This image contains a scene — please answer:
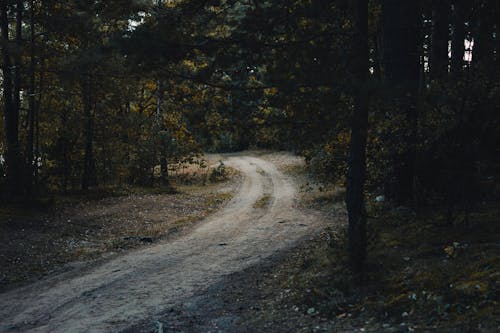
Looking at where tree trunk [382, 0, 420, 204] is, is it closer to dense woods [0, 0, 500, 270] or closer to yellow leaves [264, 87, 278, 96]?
dense woods [0, 0, 500, 270]

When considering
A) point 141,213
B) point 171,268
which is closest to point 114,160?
point 141,213

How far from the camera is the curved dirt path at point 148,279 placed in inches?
321

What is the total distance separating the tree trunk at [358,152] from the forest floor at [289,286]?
0.50m

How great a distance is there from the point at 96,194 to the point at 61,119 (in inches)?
176

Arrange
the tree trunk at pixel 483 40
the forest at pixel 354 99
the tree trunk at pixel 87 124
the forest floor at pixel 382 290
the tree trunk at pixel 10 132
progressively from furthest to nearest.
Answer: the tree trunk at pixel 87 124 → the tree trunk at pixel 10 132 → the tree trunk at pixel 483 40 → the forest at pixel 354 99 → the forest floor at pixel 382 290

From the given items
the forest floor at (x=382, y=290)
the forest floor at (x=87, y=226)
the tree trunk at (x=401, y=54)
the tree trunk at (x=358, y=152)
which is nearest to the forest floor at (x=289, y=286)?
the forest floor at (x=382, y=290)

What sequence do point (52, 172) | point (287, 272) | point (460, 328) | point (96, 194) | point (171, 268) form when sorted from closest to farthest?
point (460, 328), point (287, 272), point (171, 268), point (96, 194), point (52, 172)

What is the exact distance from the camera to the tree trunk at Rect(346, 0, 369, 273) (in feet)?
25.1

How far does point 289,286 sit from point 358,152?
3.02 meters

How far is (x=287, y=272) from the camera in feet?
32.8

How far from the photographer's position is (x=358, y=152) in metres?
7.86

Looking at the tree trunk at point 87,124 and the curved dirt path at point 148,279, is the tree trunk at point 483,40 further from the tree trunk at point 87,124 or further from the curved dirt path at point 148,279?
the tree trunk at point 87,124

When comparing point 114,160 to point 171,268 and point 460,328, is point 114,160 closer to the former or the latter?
point 171,268

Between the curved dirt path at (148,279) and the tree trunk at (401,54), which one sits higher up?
the tree trunk at (401,54)
